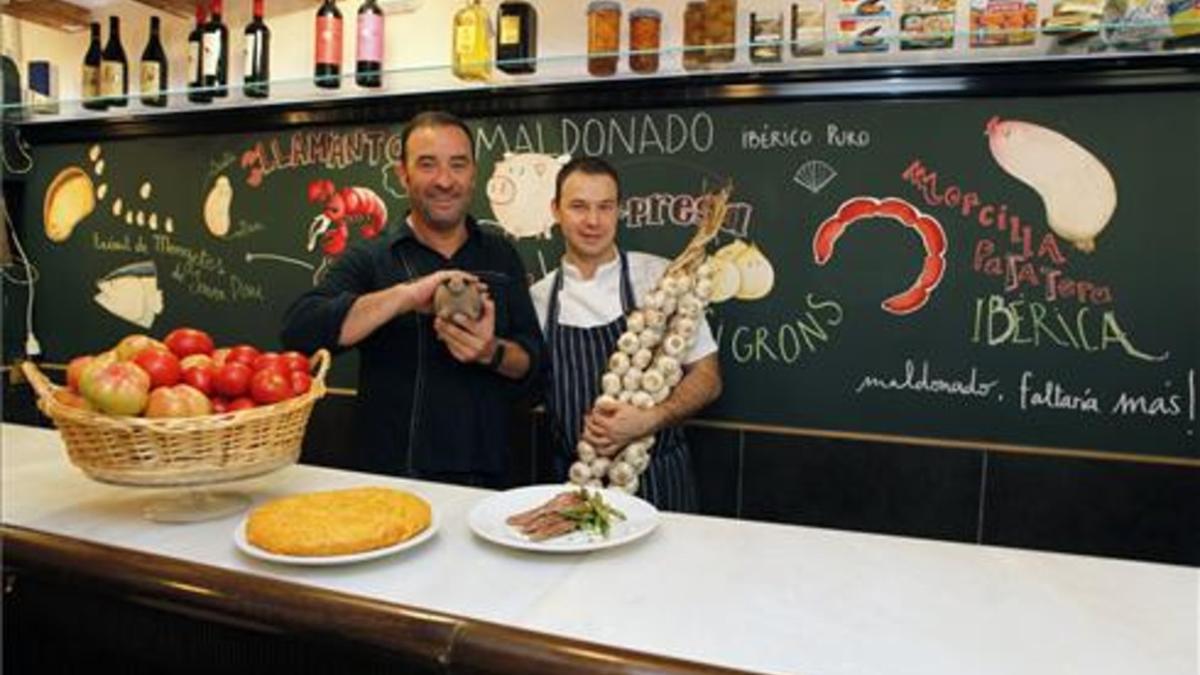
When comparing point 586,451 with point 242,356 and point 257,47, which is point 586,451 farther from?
point 257,47

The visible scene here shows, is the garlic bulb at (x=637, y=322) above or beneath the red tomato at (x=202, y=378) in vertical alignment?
above

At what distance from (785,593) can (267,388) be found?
2.40ft

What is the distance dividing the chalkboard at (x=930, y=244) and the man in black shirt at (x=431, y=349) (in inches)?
20.8

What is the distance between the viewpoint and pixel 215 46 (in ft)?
9.12

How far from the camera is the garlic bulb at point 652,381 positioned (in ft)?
6.11

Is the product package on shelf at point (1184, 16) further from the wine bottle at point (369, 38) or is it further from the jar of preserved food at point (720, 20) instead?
the wine bottle at point (369, 38)

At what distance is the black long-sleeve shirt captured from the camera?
1897 mm

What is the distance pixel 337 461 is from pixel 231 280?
77 cm

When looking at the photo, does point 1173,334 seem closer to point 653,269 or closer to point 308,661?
point 653,269

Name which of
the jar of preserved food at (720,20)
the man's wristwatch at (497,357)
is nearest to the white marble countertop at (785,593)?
the man's wristwatch at (497,357)

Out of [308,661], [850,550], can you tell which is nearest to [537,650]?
[308,661]

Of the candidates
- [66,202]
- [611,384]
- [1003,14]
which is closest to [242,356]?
[611,384]

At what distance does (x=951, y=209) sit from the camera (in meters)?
2.09

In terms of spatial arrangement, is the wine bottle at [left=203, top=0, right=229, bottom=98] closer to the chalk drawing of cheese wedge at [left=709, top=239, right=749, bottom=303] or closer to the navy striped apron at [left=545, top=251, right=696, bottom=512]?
the navy striped apron at [left=545, top=251, right=696, bottom=512]
